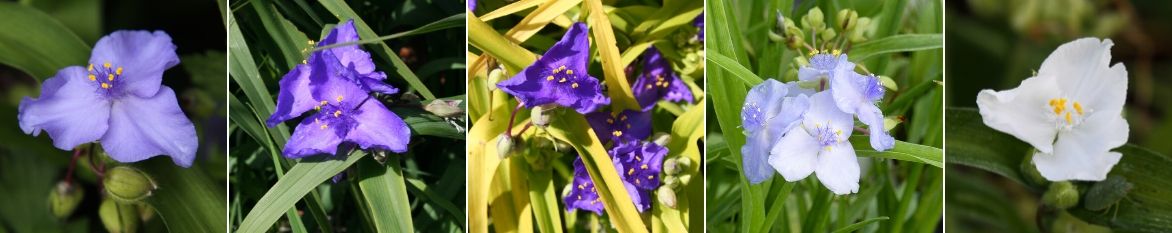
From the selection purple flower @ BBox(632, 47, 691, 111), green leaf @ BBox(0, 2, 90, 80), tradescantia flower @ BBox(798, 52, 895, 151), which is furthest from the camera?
green leaf @ BBox(0, 2, 90, 80)


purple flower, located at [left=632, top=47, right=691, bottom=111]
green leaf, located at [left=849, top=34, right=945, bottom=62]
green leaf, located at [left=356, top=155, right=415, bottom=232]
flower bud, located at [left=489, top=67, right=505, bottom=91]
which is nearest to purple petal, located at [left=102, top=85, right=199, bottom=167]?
green leaf, located at [left=356, top=155, right=415, bottom=232]

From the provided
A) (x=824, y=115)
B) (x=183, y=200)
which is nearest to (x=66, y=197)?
(x=183, y=200)

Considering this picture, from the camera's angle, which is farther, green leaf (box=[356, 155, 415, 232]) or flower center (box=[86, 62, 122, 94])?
flower center (box=[86, 62, 122, 94])

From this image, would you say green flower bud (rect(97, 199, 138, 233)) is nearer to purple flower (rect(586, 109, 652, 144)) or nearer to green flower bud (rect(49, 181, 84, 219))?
green flower bud (rect(49, 181, 84, 219))

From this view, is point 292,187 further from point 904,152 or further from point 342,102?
point 904,152

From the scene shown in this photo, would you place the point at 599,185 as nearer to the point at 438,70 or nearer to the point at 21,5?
the point at 438,70

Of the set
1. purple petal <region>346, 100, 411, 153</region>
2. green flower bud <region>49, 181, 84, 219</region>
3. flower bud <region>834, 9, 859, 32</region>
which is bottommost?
green flower bud <region>49, 181, 84, 219</region>
